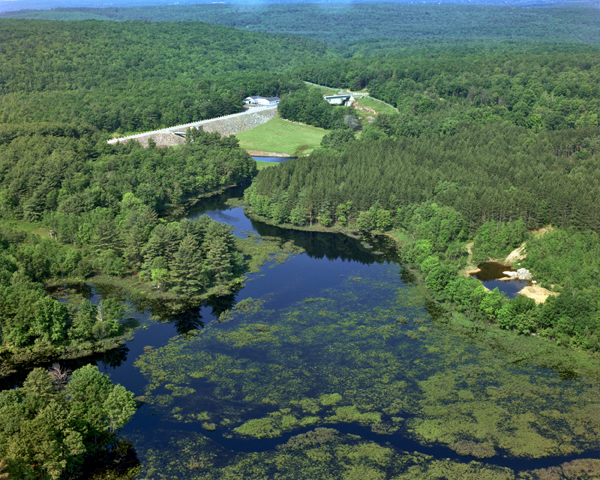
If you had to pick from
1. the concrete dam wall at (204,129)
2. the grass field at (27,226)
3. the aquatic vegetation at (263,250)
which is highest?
the concrete dam wall at (204,129)

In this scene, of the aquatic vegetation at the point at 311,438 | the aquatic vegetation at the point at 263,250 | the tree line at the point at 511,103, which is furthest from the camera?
the tree line at the point at 511,103

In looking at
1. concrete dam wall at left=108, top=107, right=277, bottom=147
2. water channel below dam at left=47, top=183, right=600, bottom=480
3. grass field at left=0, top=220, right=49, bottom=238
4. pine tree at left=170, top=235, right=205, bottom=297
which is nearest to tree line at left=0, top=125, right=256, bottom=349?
pine tree at left=170, top=235, right=205, bottom=297

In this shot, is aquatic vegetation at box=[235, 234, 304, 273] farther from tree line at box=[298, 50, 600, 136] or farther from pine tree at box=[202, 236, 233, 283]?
tree line at box=[298, 50, 600, 136]

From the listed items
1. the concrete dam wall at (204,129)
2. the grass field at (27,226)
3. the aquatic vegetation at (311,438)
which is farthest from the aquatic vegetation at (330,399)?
the concrete dam wall at (204,129)

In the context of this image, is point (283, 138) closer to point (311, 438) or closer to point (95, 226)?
point (95, 226)

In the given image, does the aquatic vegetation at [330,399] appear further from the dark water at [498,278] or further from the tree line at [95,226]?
the dark water at [498,278]

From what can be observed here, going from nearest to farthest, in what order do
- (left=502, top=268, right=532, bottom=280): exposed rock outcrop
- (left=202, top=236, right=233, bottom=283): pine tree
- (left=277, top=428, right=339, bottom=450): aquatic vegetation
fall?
(left=277, top=428, right=339, bottom=450): aquatic vegetation
(left=202, top=236, right=233, bottom=283): pine tree
(left=502, top=268, right=532, bottom=280): exposed rock outcrop
